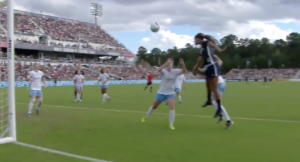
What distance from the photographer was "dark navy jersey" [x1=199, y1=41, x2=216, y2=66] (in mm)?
8664

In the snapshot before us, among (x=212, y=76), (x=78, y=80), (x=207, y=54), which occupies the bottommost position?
(x=78, y=80)

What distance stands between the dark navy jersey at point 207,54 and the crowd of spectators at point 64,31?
181 feet

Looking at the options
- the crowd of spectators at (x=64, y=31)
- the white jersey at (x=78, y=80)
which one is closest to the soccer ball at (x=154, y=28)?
the white jersey at (x=78, y=80)

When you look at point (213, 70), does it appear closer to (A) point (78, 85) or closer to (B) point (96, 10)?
(A) point (78, 85)

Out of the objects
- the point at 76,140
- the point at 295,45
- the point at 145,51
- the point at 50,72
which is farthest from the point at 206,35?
the point at 145,51

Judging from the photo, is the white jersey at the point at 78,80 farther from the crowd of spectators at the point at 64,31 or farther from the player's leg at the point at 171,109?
the crowd of spectators at the point at 64,31

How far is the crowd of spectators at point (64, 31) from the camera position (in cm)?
6227

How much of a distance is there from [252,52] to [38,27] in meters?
78.0

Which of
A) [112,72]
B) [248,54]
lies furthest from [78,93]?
[248,54]

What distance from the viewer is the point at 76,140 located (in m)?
8.18

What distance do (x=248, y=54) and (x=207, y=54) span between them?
4529 inches

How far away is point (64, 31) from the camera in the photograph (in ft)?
230

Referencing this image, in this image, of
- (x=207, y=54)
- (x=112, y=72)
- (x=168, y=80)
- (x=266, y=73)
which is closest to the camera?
(x=207, y=54)

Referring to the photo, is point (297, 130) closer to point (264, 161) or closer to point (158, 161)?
point (264, 161)
